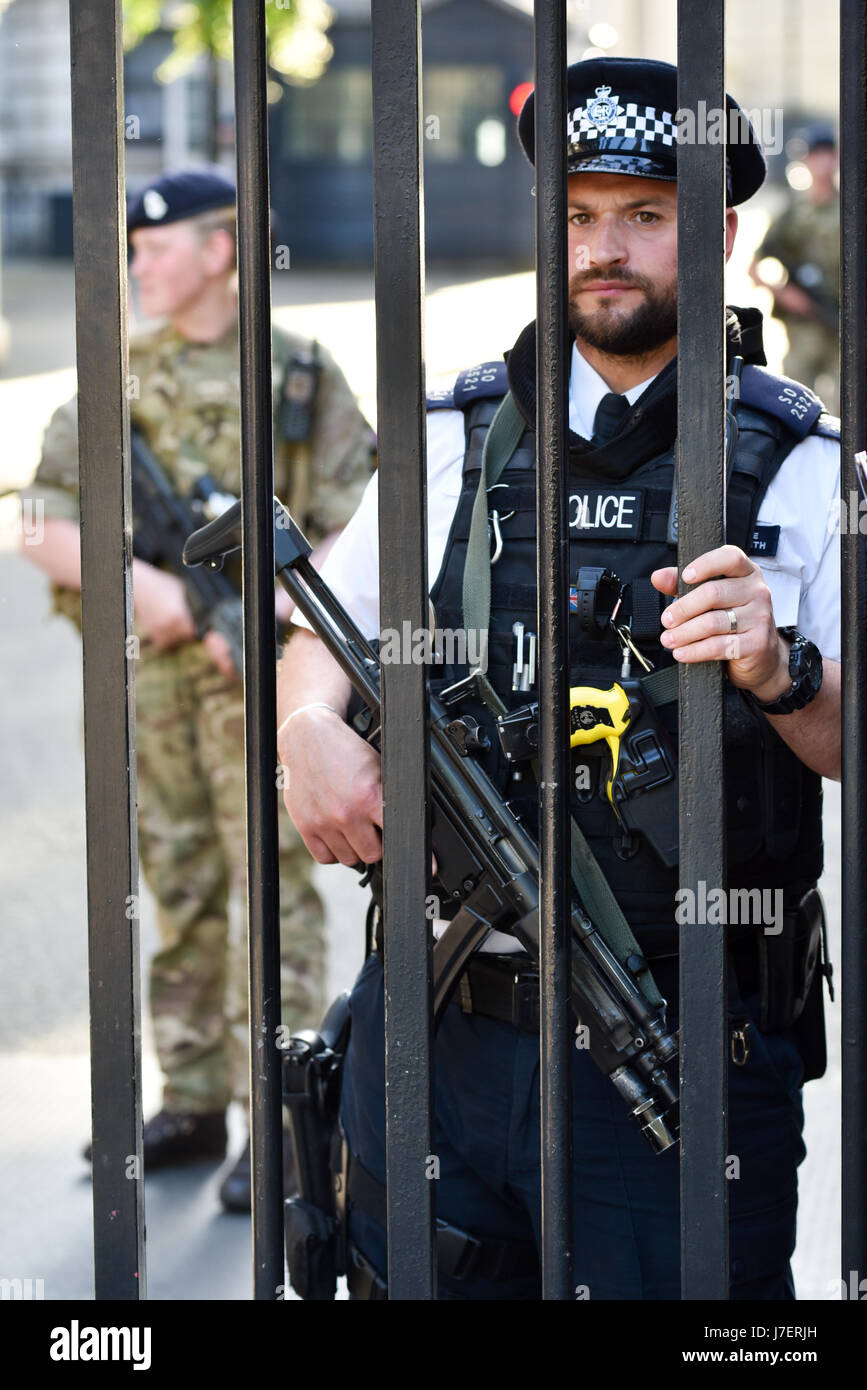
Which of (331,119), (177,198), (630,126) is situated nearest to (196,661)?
(177,198)

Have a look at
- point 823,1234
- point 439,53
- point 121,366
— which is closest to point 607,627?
point 121,366

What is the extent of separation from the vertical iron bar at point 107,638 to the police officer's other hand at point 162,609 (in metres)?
2.57

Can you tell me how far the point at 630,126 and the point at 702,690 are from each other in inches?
37.4

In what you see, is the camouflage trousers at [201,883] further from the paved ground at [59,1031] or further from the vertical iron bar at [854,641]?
the vertical iron bar at [854,641]

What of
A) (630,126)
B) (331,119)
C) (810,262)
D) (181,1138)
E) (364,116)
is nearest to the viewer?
(630,126)

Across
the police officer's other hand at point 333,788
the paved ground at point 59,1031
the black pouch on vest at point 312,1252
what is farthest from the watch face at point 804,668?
the paved ground at point 59,1031

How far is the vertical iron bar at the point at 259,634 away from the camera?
1.29 m

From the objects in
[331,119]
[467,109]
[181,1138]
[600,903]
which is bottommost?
[181,1138]

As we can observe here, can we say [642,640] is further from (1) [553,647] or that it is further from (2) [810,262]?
(2) [810,262]

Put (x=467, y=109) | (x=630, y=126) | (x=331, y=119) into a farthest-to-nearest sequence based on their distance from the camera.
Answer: (x=467, y=109)
(x=331, y=119)
(x=630, y=126)

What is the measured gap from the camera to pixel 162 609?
390cm

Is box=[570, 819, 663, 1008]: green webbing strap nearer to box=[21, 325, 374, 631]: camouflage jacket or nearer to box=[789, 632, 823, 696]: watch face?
box=[789, 632, 823, 696]: watch face

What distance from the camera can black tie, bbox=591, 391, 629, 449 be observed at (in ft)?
6.94
